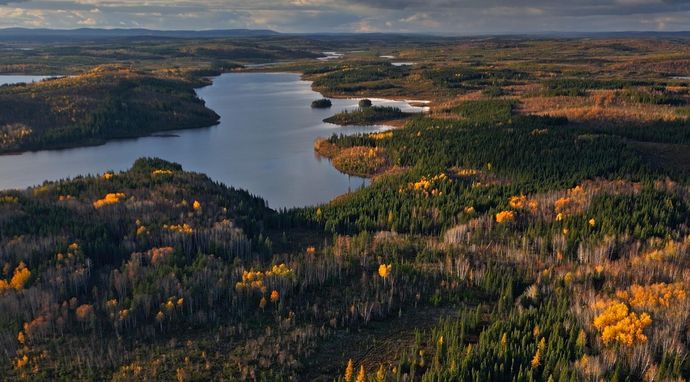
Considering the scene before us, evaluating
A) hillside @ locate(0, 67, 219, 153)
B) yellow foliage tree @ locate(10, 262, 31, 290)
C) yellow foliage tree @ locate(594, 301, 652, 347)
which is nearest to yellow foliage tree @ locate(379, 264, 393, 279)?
yellow foliage tree @ locate(594, 301, 652, 347)

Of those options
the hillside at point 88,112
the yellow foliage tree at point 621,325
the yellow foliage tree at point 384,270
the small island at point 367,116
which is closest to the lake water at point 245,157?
the small island at point 367,116

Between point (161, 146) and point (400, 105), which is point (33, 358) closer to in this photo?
A: point (161, 146)

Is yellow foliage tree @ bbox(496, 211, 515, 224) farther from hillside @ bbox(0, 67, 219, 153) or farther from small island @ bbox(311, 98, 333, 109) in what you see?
small island @ bbox(311, 98, 333, 109)

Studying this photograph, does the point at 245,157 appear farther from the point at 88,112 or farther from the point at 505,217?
the point at 505,217

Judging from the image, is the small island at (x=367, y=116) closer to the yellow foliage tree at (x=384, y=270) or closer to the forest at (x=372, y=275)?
the forest at (x=372, y=275)

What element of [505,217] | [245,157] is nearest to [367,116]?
[245,157]
